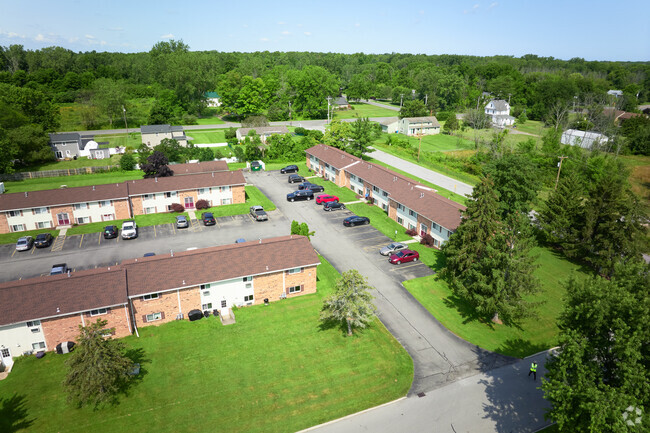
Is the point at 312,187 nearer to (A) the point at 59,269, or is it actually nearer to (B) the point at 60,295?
(A) the point at 59,269

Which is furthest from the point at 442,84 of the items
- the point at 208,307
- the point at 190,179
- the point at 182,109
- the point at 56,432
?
the point at 56,432

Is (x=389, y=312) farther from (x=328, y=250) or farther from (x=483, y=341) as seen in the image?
(x=328, y=250)

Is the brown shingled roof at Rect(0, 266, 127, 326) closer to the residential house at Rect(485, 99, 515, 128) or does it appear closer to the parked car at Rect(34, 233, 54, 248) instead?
the parked car at Rect(34, 233, 54, 248)

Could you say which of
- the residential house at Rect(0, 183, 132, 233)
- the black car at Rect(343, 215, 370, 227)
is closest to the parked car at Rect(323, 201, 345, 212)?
the black car at Rect(343, 215, 370, 227)

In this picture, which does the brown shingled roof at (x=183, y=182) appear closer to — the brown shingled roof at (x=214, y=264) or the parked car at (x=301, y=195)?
the parked car at (x=301, y=195)

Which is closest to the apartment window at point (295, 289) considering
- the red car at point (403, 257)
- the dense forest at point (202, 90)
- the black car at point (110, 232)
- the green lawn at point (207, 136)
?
the red car at point (403, 257)
